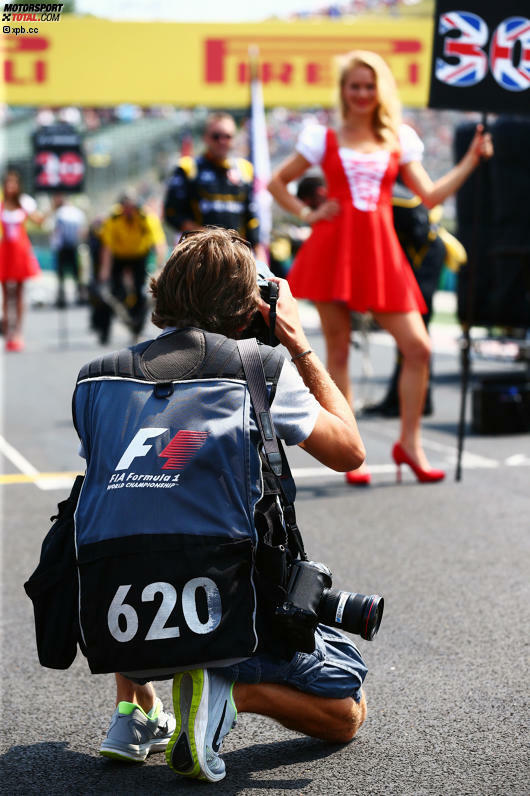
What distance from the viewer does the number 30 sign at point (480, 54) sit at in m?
6.54

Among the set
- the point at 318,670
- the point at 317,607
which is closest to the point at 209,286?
the point at 317,607

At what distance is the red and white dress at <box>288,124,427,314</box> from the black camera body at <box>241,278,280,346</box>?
3.21 m

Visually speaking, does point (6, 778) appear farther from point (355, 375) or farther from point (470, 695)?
point (355, 375)

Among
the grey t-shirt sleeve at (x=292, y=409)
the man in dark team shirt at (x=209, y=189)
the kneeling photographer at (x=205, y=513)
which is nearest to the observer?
the kneeling photographer at (x=205, y=513)

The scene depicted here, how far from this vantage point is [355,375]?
11859 millimetres

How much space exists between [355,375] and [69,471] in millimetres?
5190

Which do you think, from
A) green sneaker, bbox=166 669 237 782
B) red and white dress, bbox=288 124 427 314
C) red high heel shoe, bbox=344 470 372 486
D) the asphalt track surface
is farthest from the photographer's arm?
red high heel shoe, bbox=344 470 372 486

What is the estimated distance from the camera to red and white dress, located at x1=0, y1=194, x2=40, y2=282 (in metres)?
16.2

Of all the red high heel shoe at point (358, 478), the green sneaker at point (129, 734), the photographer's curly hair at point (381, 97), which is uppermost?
the photographer's curly hair at point (381, 97)

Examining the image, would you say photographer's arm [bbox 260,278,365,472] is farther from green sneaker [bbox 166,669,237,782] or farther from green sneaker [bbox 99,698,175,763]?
green sneaker [bbox 99,698,175,763]

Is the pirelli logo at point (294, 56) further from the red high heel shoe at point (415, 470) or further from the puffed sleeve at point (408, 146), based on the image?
the red high heel shoe at point (415, 470)

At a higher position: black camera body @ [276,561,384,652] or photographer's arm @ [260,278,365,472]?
photographer's arm @ [260,278,365,472]

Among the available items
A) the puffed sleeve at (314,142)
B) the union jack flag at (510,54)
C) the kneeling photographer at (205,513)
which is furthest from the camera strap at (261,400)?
the union jack flag at (510,54)

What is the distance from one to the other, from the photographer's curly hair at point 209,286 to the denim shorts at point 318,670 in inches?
29.7
